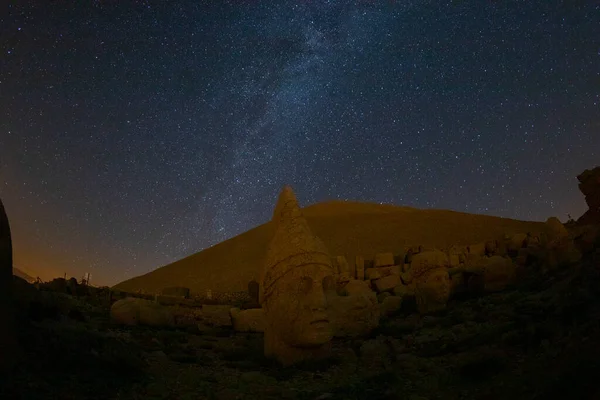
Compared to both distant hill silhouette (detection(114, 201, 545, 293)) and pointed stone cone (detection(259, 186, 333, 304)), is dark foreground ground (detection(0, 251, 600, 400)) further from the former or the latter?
distant hill silhouette (detection(114, 201, 545, 293))

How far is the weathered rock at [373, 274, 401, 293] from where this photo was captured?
2095 cm

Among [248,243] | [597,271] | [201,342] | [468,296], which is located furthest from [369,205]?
[597,271]

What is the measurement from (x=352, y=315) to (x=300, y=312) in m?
4.21

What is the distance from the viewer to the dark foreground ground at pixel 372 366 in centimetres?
582

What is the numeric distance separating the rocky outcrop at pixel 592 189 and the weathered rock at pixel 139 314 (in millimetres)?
17661

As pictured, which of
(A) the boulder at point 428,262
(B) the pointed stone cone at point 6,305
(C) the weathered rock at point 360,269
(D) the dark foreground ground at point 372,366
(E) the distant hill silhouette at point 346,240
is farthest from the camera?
(E) the distant hill silhouette at point 346,240

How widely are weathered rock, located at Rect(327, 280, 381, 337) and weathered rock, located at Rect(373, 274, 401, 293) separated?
6.51 m

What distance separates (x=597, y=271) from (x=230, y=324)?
39.8ft

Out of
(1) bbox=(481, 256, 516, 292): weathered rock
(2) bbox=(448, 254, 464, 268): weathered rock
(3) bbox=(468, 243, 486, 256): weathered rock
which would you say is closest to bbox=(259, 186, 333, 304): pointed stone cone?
(1) bbox=(481, 256, 516, 292): weathered rock

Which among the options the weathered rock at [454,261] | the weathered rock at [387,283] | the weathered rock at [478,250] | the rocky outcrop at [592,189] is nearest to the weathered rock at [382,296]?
the weathered rock at [387,283]

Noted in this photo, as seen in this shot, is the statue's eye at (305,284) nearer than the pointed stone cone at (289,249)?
Yes

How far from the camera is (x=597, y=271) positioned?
8062 millimetres

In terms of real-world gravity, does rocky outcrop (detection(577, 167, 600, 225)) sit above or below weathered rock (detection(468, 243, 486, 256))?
above

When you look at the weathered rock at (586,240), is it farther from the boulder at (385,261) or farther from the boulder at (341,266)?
the boulder at (341,266)
